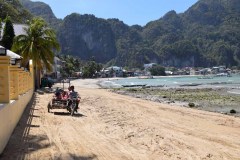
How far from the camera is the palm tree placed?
114ft

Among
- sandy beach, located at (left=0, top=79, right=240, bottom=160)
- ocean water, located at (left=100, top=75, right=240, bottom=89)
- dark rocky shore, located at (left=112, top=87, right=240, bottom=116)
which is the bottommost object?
ocean water, located at (left=100, top=75, right=240, bottom=89)

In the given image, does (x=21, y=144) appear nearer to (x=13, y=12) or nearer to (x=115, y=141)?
(x=115, y=141)

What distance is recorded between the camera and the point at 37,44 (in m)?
35.5

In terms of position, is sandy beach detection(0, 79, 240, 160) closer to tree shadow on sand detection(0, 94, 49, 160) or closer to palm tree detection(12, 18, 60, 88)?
tree shadow on sand detection(0, 94, 49, 160)

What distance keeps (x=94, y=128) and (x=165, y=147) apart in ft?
11.7

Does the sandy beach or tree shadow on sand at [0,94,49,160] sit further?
the sandy beach

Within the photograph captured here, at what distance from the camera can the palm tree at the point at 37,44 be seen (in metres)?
34.9

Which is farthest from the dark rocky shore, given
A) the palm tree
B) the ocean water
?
the ocean water

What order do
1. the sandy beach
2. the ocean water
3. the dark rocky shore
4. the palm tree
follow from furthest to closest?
1. the ocean water
2. the palm tree
3. the dark rocky shore
4. the sandy beach

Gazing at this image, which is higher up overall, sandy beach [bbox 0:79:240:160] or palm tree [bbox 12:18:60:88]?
palm tree [bbox 12:18:60:88]

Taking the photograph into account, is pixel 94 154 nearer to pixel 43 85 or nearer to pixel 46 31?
pixel 46 31

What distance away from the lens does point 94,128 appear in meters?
12.3

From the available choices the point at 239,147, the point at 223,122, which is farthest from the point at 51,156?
the point at 223,122

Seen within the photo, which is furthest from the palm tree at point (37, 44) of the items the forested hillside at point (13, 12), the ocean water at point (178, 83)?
the ocean water at point (178, 83)
